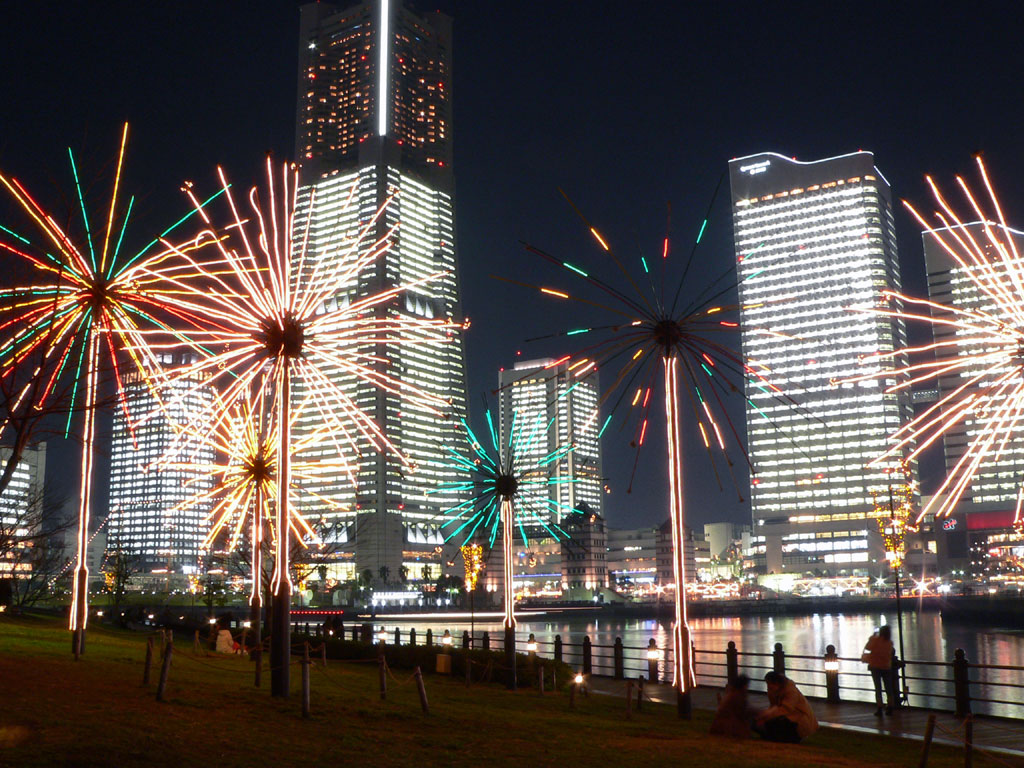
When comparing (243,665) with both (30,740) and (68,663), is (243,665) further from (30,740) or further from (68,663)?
(30,740)

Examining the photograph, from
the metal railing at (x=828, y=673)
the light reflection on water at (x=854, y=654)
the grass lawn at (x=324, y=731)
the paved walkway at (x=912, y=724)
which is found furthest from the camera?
the light reflection on water at (x=854, y=654)

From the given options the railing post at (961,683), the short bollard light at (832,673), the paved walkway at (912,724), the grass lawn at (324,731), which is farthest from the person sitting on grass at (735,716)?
the short bollard light at (832,673)

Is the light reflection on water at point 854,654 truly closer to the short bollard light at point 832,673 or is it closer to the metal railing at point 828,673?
the metal railing at point 828,673

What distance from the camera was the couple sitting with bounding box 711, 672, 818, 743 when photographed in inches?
675

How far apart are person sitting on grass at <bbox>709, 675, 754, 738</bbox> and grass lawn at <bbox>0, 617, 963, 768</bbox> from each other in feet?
1.05

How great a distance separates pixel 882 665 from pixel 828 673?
2.18 metres

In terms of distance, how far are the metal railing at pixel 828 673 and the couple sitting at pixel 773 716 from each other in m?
3.04

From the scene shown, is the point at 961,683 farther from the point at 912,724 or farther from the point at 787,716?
the point at 787,716

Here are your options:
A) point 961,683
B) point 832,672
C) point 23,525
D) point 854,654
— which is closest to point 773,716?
point 961,683

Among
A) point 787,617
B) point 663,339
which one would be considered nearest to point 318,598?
point 787,617

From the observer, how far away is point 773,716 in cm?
1736

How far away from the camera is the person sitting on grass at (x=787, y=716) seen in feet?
56.2

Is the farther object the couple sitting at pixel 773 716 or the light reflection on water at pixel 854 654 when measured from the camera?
the light reflection on water at pixel 854 654

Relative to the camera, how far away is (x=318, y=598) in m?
194
